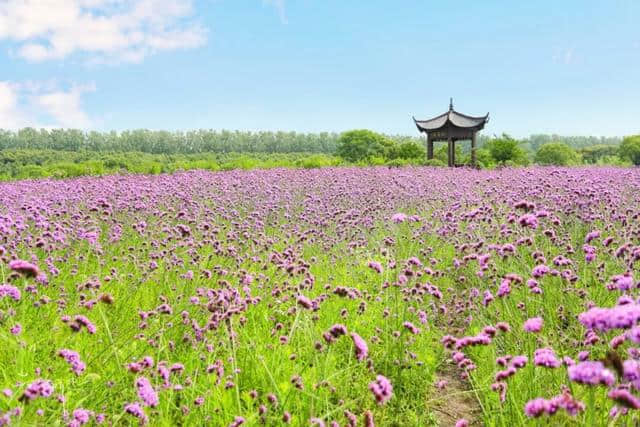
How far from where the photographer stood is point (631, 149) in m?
46.3

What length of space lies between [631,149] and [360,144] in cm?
3672

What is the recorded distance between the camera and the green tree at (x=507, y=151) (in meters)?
33.0

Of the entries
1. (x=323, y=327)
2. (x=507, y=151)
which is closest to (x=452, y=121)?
(x=507, y=151)

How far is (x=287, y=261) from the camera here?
4449mm

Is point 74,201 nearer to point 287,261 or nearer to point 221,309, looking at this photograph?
point 287,261

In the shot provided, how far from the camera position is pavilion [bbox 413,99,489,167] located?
97.2 feet

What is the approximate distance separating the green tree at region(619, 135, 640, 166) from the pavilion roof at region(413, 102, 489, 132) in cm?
2116

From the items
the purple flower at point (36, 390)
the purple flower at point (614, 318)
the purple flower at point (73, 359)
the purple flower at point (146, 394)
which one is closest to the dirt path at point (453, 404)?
the purple flower at point (614, 318)

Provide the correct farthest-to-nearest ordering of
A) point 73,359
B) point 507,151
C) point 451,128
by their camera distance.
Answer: point 507,151 < point 451,128 < point 73,359

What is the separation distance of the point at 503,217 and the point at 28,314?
18.3ft

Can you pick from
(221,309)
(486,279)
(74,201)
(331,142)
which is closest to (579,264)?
(486,279)

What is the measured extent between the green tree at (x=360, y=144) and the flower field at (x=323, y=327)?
67.3 metres

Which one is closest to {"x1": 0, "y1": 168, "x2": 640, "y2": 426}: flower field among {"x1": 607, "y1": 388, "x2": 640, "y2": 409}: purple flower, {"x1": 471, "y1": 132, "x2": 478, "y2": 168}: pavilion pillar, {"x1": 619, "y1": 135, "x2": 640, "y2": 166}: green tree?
{"x1": 607, "y1": 388, "x2": 640, "y2": 409}: purple flower

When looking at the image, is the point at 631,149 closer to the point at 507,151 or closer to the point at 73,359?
the point at 507,151
